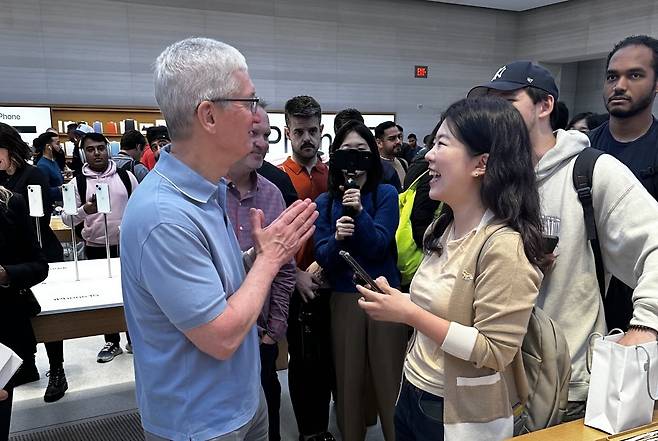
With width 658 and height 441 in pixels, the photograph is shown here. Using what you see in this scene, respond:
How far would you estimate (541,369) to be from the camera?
1.25 m

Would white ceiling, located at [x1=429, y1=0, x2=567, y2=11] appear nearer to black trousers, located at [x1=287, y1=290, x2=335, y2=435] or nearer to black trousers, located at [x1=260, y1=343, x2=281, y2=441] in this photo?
black trousers, located at [x1=287, y1=290, x2=335, y2=435]

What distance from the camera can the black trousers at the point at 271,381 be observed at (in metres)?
2.09

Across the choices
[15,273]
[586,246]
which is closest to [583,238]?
[586,246]

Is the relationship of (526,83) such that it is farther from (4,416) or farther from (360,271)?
(4,416)

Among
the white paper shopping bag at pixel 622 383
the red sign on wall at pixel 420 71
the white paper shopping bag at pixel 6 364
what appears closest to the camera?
the white paper shopping bag at pixel 622 383

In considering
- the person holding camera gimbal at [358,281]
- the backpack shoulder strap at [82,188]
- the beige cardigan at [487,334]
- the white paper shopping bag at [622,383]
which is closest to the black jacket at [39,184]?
the backpack shoulder strap at [82,188]

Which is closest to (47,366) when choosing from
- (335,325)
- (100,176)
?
(100,176)

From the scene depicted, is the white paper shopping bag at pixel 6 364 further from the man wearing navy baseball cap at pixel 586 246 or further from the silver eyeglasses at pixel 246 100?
the man wearing navy baseball cap at pixel 586 246

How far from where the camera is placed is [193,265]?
102 cm

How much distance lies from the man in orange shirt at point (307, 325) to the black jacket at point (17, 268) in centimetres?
113

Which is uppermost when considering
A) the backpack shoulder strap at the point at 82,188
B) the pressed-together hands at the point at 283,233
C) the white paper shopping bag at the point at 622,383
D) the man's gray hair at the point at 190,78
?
the man's gray hair at the point at 190,78

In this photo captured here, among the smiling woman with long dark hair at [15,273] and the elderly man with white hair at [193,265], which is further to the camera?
the smiling woman with long dark hair at [15,273]

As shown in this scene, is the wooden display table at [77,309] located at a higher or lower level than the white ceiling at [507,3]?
lower

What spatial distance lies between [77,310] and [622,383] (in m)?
2.19
